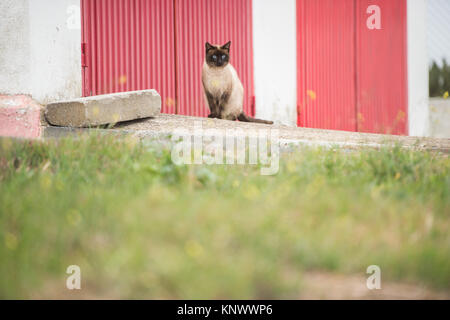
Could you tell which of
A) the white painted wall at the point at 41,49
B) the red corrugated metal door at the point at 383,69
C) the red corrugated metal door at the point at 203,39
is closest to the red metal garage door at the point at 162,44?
the red corrugated metal door at the point at 203,39

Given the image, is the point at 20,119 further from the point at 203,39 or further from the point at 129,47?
the point at 203,39

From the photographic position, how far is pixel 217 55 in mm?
6012

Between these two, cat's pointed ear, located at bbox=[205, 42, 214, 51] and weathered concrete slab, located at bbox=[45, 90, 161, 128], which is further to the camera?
cat's pointed ear, located at bbox=[205, 42, 214, 51]

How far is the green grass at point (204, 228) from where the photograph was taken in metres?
1.54

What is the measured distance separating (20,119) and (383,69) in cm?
677

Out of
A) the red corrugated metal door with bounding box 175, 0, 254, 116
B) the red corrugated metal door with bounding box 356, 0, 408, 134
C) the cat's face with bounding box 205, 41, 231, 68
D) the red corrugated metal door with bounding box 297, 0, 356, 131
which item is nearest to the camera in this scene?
the cat's face with bounding box 205, 41, 231, 68

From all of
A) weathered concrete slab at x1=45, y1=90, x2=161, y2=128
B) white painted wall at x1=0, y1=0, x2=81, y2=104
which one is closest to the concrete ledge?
weathered concrete slab at x1=45, y1=90, x2=161, y2=128

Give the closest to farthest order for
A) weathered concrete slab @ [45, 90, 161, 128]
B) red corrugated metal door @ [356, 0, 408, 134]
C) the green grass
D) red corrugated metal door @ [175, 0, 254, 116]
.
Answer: the green grass, weathered concrete slab @ [45, 90, 161, 128], red corrugated metal door @ [175, 0, 254, 116], red corrugated metal door @ [356, 0, 408, 134]

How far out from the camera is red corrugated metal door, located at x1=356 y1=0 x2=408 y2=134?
8.55 meters

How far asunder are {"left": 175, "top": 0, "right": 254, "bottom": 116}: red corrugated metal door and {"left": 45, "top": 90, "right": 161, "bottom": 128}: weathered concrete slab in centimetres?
170

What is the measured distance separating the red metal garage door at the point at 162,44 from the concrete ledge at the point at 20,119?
104 cm

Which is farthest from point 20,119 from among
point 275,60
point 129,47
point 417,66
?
point 417,66

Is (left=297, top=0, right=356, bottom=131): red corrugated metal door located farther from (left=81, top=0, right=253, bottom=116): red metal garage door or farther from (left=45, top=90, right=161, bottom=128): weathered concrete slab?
(left=45, top=90, right=161, bottom=128): weathered concrete slab
